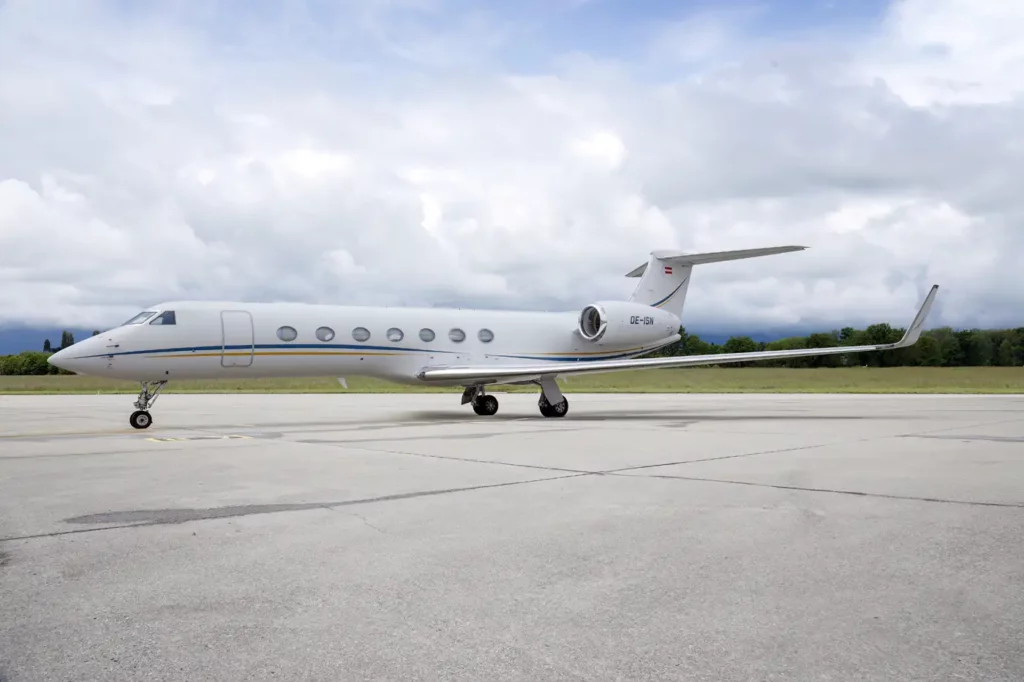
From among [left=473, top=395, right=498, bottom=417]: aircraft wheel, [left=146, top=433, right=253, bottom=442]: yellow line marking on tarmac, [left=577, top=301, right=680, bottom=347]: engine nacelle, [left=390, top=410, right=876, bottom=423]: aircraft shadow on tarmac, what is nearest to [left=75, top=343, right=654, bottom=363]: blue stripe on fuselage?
[left=577, top=301, right=680, bottom=347]: engine nacelle

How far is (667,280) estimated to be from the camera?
23.1 metres

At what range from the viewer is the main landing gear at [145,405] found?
15.6 meters

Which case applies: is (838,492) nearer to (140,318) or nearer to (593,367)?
(593,367)

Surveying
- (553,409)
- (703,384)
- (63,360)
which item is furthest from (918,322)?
(703,384)

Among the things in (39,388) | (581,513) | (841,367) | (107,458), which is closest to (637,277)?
(107,458)

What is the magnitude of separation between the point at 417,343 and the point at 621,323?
5.71 metres

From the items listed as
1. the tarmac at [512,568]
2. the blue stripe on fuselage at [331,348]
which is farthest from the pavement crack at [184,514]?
the blue stripe on fuselage at [331,348]

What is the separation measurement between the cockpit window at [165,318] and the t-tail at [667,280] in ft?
40.1

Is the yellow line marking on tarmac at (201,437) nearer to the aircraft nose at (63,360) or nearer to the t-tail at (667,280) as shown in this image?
the aircraft nose at (63,360)

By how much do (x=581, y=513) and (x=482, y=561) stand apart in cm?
178

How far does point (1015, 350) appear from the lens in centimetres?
→ 6019

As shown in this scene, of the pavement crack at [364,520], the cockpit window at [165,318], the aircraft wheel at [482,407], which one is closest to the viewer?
the pavement crack at [364,520]

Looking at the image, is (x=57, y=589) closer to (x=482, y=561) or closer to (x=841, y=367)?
(x=482, y=561)

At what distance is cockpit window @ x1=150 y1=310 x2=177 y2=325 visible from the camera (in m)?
16.4
